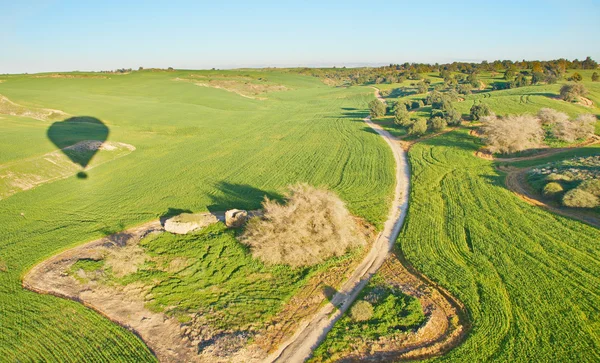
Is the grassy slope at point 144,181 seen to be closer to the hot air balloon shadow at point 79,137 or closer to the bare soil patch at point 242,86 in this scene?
the hot air balloon shadow at point 79,137

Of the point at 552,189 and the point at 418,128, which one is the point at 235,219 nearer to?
the point at 552,189

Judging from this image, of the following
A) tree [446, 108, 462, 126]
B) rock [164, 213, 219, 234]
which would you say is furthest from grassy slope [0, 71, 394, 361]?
tree [446, 108, 462, 126]

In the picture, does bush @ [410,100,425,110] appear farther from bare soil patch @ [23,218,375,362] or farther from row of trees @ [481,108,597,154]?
bare soil patch @ [23,218,375,362]

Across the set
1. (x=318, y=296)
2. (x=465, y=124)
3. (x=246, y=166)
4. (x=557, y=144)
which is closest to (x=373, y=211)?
(x=318, y=296)

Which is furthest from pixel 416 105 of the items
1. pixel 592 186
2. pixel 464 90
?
pixel 592 186

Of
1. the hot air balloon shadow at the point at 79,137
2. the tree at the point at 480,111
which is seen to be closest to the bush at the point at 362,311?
the hot air balloon shadow at the point at 79,137
